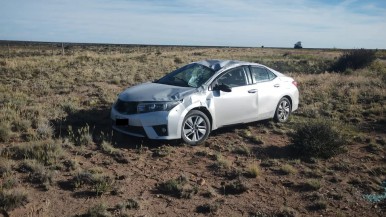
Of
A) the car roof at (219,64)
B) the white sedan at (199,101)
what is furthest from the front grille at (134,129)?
the car roof at (219,64)

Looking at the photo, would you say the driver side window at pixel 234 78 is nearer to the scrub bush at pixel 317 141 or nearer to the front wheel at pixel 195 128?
the front wheel at pixel 195 128

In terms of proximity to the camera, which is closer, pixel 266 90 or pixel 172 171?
pixel 172 171

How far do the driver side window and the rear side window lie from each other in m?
0.34

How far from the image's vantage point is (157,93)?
783 cm

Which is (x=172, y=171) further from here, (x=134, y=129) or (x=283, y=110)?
(x=283, y=110)

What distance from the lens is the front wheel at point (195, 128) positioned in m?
7.77

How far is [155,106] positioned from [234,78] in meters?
2.10

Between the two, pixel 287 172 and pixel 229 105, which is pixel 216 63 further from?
pixel 287 172

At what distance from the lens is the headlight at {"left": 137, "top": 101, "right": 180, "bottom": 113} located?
7.48 meters

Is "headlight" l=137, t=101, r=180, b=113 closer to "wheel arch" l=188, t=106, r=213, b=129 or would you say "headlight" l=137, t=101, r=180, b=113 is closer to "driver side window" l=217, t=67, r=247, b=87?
"wheel arch" l=188, t=106, r=213, b=129

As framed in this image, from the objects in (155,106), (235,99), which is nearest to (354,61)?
(235,99)

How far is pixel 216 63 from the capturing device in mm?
9000

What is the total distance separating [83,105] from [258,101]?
4985 mm

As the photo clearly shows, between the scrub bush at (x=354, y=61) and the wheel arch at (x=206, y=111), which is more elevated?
the scrub bush at (x=354, y=61)
